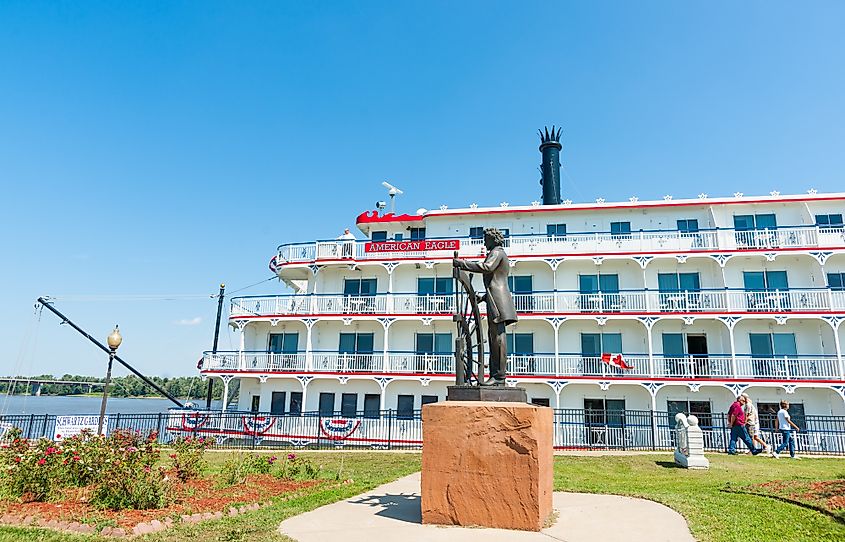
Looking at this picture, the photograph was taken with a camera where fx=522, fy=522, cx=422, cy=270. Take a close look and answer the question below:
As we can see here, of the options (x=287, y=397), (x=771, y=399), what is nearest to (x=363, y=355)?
(x=287, y=397)

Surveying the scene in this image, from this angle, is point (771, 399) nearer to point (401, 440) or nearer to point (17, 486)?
point (401, 440)

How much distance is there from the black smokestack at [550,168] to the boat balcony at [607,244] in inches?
230

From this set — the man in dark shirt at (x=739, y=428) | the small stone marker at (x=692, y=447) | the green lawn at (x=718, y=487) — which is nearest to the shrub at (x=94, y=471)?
the green lawn at (x=718, y=487)

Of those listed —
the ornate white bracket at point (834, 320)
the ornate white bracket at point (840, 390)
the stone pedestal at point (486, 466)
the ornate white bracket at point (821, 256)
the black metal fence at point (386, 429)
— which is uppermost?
the ornate white bracket at point (821, 256)

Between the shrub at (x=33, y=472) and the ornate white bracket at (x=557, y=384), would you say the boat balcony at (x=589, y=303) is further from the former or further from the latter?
the shrub at (x=33, y=472)

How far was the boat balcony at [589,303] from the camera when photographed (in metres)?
22.7

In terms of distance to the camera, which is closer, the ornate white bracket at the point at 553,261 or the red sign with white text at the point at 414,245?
the ornate white bracket at the point at 553,261

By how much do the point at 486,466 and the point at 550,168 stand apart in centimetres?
2820

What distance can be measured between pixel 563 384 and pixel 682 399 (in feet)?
17.7

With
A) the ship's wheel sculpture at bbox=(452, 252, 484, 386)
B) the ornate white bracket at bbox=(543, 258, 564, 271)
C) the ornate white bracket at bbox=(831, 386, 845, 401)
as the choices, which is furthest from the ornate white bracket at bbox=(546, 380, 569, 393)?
the ship's wheel sculpture at bbox=(452, 252, 484, 386)

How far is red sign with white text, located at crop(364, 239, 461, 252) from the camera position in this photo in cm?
2620

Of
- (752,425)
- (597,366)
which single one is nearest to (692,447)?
(752,425)

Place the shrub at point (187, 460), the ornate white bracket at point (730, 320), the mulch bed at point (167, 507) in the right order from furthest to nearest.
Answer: the ornate white bracket at point (730, 320)
the shrub at point (187, 460)
the mulch bed at point (167, 507)

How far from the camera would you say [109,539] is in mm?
6539
